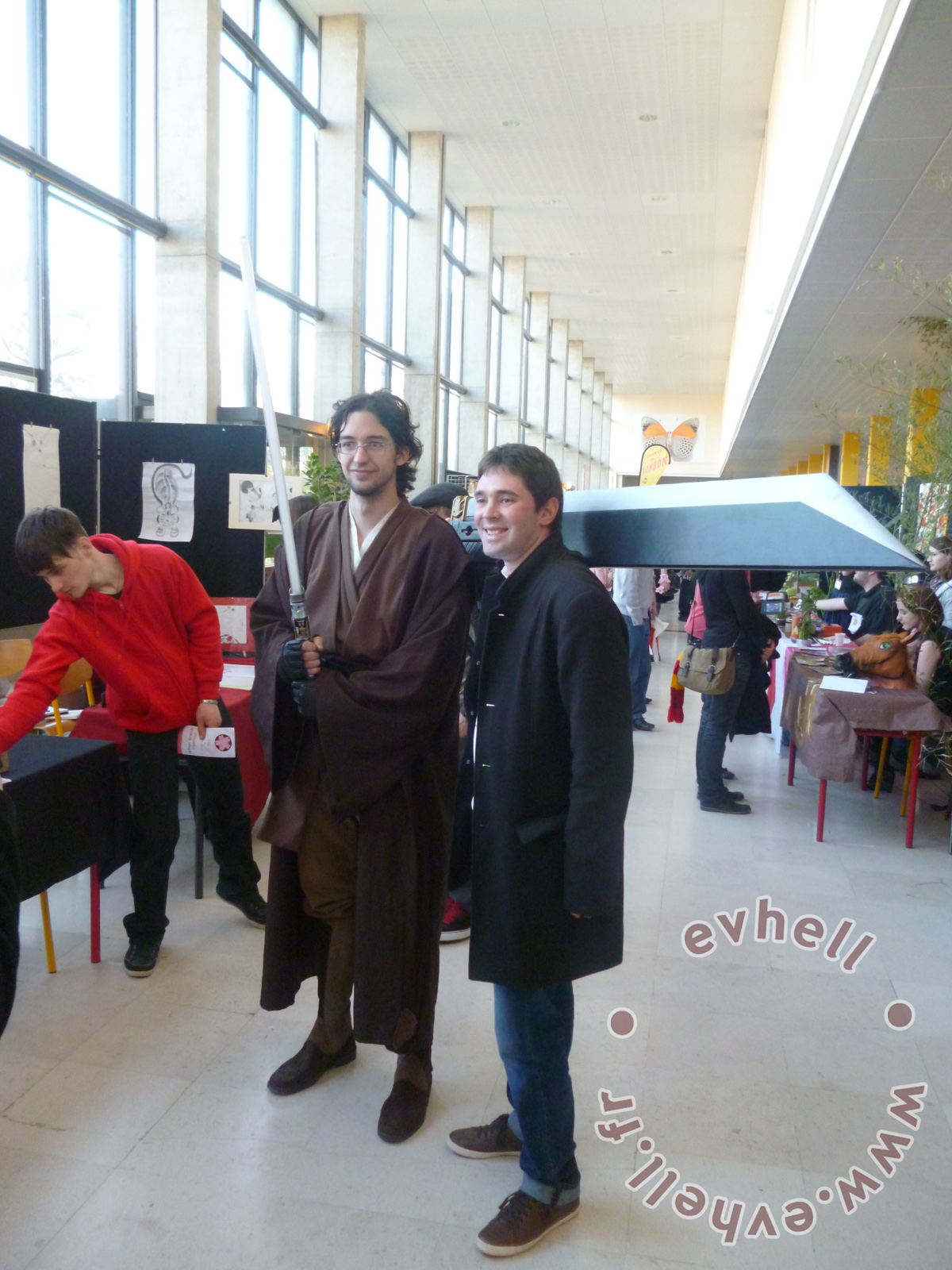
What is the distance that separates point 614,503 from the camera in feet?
4.78

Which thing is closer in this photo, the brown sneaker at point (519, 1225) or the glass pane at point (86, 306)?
the brown sneaker at point (519, 1225)

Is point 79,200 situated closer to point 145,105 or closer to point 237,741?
point 145,105

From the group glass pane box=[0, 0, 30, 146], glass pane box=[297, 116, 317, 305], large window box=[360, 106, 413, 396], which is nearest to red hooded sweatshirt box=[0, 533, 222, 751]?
glass pane box=[0, 0, 30, 146]

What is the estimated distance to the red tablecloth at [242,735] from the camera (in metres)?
3.24

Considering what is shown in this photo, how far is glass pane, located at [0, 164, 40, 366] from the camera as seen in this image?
4.79 m

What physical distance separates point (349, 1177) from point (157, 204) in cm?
616

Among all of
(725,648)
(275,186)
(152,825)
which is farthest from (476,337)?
(152,825)

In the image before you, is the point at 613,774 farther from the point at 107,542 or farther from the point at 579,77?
the point at 579,77

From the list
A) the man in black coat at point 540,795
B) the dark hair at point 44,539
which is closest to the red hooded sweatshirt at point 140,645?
the dark hair at point 44,539

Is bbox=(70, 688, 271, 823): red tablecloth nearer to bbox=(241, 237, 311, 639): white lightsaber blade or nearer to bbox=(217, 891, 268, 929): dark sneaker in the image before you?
bbox=(217, 891, 268, 929): dark sneaker

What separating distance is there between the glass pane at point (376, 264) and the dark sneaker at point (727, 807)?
291 inches

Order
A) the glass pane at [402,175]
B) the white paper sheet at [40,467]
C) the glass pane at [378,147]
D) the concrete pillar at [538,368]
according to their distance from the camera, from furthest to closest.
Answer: the concrete pillar at [538,368], the glass pane at [402,175], the glass pane at [378,147], the white paper sheet at [40,467]

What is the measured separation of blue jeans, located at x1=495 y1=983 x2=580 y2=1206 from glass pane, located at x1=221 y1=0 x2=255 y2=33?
25.0 ft

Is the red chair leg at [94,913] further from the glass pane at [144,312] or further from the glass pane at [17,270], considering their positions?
the glass pane at [144,312]
